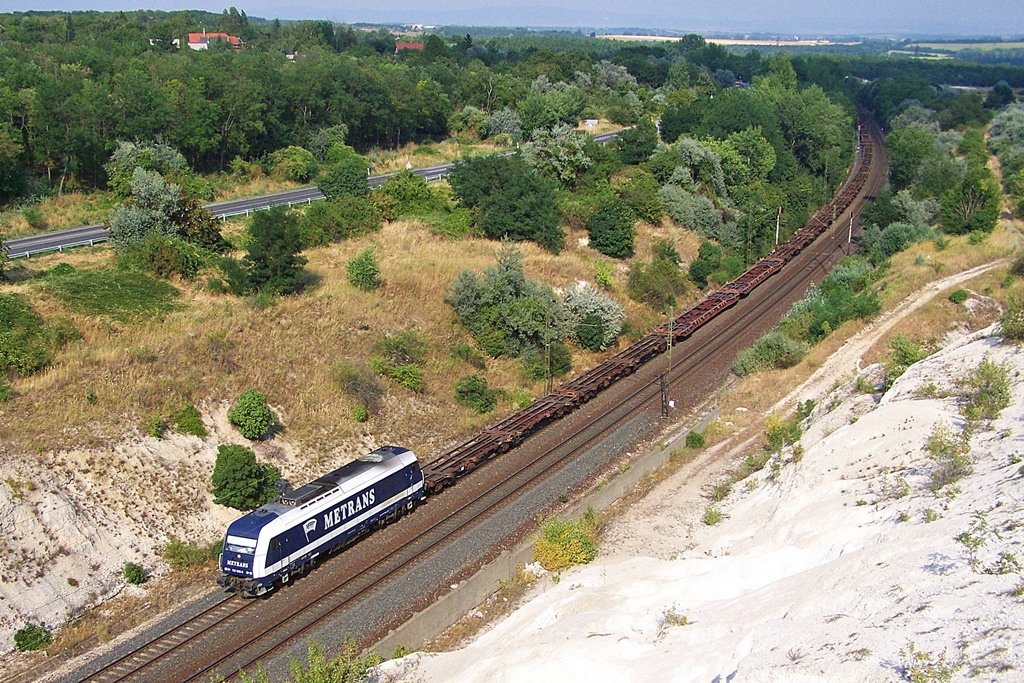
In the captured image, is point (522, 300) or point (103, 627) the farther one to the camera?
point (522, 300)

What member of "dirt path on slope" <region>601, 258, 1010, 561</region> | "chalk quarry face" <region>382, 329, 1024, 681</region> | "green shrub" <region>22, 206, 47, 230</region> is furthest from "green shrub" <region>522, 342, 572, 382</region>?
"green shrub" <region>22, 206, 47, 230</region>

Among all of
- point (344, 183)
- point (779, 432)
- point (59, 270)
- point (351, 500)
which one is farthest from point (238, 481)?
point (344, 183)

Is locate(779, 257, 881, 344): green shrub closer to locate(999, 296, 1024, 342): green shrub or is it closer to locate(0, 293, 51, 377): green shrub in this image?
locate(999, 296, 1024, 342): green shrub

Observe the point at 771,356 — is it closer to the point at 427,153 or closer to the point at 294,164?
the point at 294,164

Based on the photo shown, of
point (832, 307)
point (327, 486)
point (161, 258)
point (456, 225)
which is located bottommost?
point (832, 307)

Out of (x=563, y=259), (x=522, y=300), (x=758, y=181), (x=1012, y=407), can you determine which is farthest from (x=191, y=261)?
(x=758, y=181)

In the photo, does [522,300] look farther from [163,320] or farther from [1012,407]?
[1012,407]

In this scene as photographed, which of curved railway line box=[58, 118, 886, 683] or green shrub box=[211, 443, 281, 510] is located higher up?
green shrub box=[211, 443, 281, 510]
